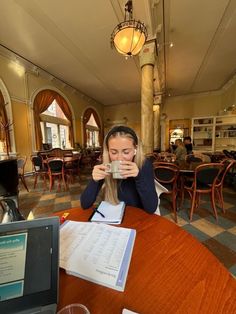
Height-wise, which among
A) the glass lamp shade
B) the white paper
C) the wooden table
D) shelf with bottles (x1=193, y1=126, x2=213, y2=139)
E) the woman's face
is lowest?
the wooden table

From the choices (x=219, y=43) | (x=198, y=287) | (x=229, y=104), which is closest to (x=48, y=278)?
(x=198, y=287)

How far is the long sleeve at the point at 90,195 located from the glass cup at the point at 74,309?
0.66 meters

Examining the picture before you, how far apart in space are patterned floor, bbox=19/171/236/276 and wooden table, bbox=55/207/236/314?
1353 millimetres

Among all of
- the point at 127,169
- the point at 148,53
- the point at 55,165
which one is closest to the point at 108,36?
the point at 148,53

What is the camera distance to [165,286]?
0.49 m

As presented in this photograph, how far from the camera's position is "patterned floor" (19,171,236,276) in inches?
70.7

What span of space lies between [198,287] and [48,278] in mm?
434

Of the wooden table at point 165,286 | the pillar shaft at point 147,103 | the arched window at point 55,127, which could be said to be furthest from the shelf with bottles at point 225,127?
the wooden table at point 165,286

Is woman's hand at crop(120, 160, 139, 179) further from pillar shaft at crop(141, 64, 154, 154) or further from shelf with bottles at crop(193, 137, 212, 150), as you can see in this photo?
shelf with bottles at crop(193, 137, 212, 150)

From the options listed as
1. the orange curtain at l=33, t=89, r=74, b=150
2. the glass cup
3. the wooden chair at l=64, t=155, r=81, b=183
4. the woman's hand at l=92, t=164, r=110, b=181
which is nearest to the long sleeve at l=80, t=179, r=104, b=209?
the woman's hand at l=92, t=164, r=110, b=181

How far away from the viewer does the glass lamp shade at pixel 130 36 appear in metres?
2.25

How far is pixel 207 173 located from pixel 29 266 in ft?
8.05

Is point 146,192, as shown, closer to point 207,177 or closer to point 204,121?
point 207,177

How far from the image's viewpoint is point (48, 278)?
0.41 meters
